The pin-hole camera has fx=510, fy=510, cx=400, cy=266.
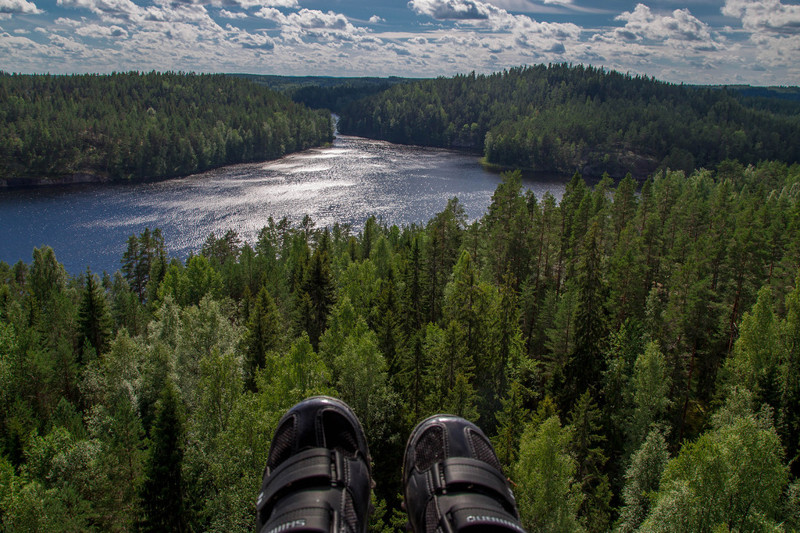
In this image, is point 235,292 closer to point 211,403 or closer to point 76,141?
point 211,403

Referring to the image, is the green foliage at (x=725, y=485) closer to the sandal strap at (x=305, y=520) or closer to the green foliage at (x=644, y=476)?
the green foliage at (x=644, y=476)

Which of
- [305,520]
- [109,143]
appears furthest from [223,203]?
[305,520]

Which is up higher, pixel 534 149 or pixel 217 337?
pixel 534 149

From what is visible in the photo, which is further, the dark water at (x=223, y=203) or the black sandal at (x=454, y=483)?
the dark water at (x=223, y=203)

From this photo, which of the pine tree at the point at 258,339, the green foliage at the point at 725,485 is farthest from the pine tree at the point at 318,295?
the green foliage at the point at 725,485

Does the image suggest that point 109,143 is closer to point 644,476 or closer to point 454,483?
point 644,476

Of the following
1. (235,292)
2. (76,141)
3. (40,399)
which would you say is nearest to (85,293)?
(40,399)

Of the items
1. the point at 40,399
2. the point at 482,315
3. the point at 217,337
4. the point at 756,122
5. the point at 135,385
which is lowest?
the point at 40,399

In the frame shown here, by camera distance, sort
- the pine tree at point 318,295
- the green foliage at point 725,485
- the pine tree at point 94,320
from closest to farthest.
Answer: the green foliage at point 725,485 < the pine tree at point 318,295 < the pine tree at point 94,320
